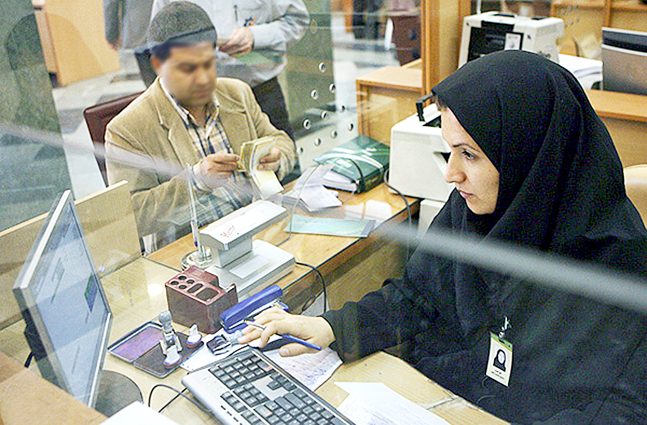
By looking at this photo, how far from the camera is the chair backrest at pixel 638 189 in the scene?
130 cm

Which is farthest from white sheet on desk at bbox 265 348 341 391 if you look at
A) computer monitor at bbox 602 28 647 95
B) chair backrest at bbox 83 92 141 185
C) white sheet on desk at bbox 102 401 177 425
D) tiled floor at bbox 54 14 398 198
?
computer monitor at bbox 602 28 647 95

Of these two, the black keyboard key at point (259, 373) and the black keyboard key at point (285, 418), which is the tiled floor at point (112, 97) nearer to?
the black keyboard key at point (259, 373)

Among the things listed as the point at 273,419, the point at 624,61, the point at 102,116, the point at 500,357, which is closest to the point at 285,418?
the point at 273,419

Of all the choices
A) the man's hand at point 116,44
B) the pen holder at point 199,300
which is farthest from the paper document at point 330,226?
the man's hand at point 116,44

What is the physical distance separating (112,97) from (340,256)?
27.0 inches

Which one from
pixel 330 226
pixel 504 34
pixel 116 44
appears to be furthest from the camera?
pixel 504 34

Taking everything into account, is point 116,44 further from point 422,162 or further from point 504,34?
point 504,34

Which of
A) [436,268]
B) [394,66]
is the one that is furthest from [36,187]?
[394,66]

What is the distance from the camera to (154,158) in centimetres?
145

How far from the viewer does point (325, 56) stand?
197 centimetres

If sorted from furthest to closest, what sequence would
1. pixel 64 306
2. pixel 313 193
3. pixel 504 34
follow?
pixel 504 34
pixel 313 193
pixel 64 306

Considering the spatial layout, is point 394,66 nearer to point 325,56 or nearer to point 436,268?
point 325,56

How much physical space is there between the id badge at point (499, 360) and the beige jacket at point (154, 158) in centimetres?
70

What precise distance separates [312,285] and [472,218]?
0.44 metres
